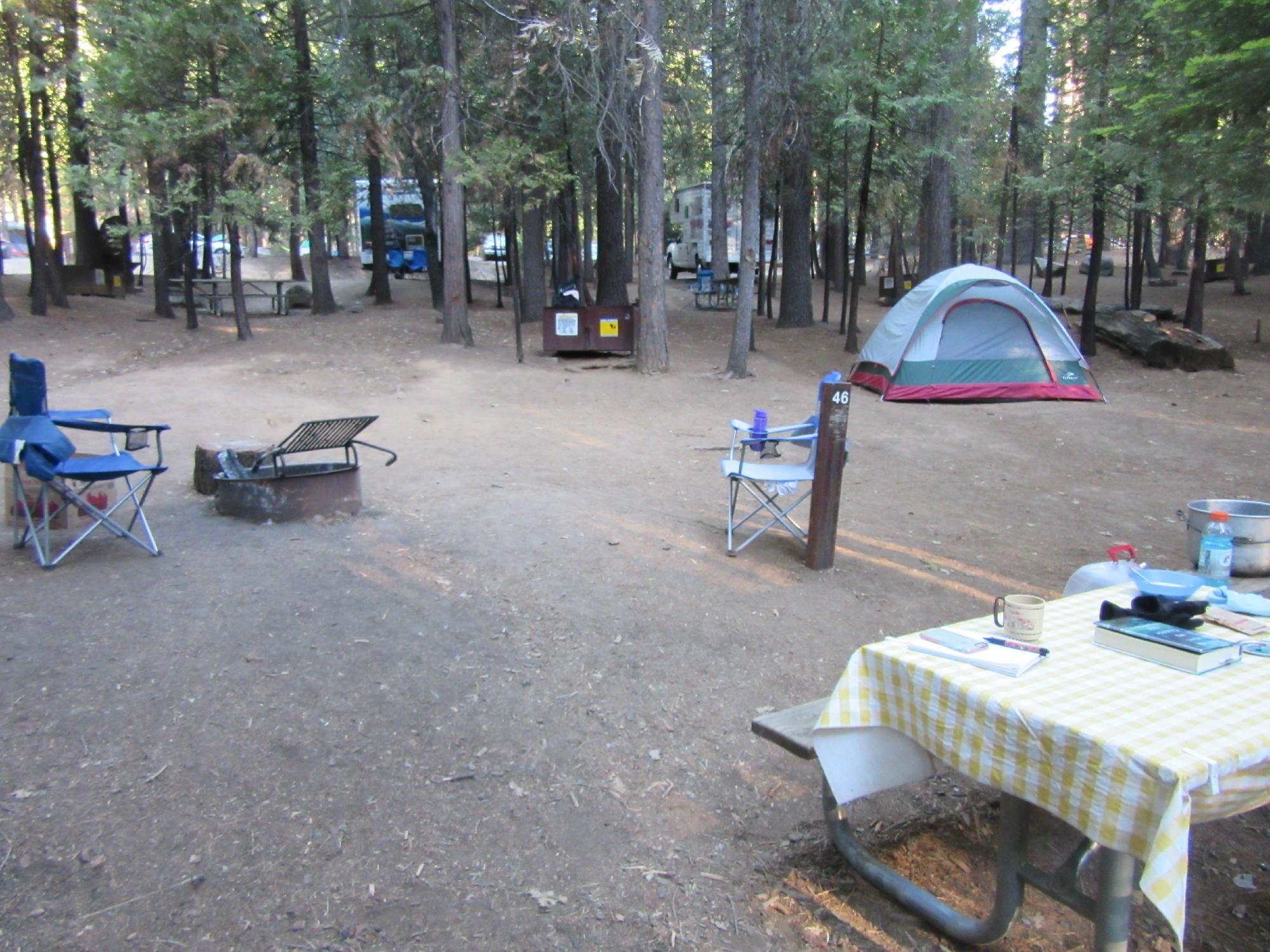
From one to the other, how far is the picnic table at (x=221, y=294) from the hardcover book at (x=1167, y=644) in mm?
18098

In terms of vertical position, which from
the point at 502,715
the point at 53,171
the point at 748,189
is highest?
the point at 53,171

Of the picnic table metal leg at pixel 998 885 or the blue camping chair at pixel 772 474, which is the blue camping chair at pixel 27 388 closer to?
the blue camping chair at pixel 772 474

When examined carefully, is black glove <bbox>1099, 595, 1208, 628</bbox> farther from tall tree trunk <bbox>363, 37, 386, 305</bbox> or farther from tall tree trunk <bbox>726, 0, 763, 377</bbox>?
tall tree trunk <bbox>363, 37, 386, 305</bbox>

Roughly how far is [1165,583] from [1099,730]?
1.05 m

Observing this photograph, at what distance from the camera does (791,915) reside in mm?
2479

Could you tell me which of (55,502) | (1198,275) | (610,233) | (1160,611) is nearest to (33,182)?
(610,233)

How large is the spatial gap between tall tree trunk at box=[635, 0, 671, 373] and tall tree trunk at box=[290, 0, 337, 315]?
5766 mm

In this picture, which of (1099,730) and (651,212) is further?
(651,212)

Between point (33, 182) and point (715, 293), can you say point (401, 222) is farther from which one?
point (33, 182)

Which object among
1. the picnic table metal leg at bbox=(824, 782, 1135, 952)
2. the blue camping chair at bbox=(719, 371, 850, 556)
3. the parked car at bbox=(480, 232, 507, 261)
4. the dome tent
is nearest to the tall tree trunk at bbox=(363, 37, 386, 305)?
the parked car at bbox=(480, 232, 507, 261)

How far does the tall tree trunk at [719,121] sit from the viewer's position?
13.6m

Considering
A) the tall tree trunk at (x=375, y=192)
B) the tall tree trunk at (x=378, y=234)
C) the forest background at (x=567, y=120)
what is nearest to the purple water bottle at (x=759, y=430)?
the forest background at (x=567, y=120)

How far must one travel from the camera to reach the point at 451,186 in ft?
47.3

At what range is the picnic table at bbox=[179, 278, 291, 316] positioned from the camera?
60.8ft
